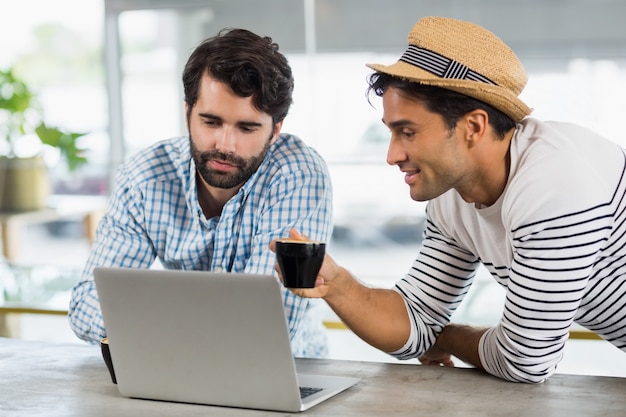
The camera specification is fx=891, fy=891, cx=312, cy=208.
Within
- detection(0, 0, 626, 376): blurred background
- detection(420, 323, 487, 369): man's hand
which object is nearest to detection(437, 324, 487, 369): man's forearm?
detection(420, 323, 487, 369): man's hand

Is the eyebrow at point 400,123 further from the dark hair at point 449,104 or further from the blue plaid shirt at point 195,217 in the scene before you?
the blue plaid shirt at point 195,217

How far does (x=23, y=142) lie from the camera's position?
4.86 m

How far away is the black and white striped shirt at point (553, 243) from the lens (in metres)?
1.63

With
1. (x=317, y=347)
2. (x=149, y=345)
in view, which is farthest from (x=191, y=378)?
(x=317, y=347)

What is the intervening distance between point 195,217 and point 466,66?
A: 33.1 inches

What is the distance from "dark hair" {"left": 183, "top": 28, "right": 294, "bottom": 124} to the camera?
2.17m

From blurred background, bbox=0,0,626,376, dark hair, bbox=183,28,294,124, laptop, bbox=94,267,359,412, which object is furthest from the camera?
blurred background, bbox=0,0,626,376

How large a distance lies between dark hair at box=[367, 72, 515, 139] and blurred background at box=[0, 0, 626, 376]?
1.76 meters

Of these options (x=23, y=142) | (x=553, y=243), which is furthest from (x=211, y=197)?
(x=23, y=142)

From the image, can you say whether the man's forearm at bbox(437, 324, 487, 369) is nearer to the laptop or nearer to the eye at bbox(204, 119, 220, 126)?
the laptop

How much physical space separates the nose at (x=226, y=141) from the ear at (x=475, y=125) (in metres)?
0.62

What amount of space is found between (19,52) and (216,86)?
3.08 m

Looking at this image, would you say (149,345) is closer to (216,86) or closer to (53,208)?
(216,86)

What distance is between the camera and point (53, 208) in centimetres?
493
